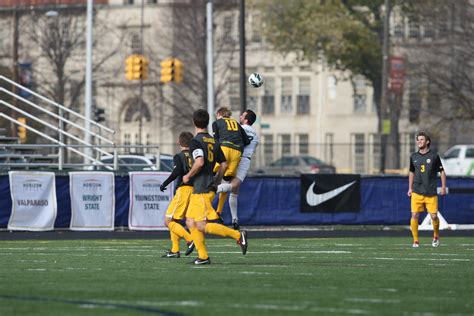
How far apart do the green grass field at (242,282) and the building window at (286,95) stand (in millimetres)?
63861

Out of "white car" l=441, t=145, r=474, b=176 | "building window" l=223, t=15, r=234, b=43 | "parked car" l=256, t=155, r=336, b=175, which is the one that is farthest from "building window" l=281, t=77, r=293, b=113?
"white car" l=441, t=145, r=474, b=176

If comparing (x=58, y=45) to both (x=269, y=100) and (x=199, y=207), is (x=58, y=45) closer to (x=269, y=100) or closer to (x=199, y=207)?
(x=269, y=100)

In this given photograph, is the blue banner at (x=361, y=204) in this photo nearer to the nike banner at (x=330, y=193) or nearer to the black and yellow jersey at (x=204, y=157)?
the nike banner at (x=330, y=193)

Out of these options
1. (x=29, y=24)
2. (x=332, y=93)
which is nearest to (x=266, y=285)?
(x=29, y=24)

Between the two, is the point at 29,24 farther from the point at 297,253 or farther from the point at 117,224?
the point at 297,253

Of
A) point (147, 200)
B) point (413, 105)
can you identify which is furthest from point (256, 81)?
point (413, 105)

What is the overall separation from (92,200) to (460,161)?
101ft

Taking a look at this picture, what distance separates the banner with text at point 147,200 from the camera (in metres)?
30.7

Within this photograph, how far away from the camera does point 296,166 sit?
67312 mm

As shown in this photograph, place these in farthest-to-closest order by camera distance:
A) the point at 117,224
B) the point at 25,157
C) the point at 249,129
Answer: the point at 25,157
the point at 117,224
the point at 249,129

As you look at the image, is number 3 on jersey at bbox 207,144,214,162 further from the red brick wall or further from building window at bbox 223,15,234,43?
building window at bbox 223,15,234,43

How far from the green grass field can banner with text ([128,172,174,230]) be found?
8.50m

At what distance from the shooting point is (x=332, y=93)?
277ft

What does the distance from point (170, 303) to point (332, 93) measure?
7273 cm
